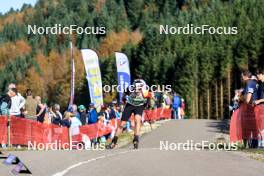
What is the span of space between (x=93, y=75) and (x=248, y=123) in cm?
1867

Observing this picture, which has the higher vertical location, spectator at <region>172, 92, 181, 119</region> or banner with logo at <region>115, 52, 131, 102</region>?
banner with logo at <region>115, 52, 131, 102</region>

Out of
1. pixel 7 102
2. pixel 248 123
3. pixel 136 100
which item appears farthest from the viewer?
pixel 7 102

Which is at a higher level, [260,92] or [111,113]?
[260,92]

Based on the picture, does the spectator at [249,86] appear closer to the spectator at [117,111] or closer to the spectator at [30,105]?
the spectator at [30,105]

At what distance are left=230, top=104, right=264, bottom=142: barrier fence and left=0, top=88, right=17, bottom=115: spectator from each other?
19.0ft

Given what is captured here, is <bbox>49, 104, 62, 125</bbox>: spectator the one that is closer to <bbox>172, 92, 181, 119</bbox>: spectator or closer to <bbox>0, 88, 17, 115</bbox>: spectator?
<bbox>0, 88, 17, 115</bbox>: spectator

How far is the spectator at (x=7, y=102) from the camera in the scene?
1864 centimetres

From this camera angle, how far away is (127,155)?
538 inches

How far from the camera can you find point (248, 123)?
16781 millimetres

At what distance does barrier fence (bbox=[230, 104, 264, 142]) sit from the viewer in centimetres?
1598

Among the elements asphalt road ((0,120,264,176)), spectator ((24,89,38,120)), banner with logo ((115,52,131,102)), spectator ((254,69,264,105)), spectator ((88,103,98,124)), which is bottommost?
asphalt road ((0,120,264,176))

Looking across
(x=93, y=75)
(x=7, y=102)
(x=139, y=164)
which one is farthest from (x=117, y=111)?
(x=139, y=164)

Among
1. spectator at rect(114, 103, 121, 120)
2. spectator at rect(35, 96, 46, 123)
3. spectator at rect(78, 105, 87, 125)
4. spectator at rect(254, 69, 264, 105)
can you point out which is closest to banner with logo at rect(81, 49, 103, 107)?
spectator at rect(114, 103, 121, 120)

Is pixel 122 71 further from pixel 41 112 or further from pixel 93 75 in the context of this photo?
pixel 41 112
